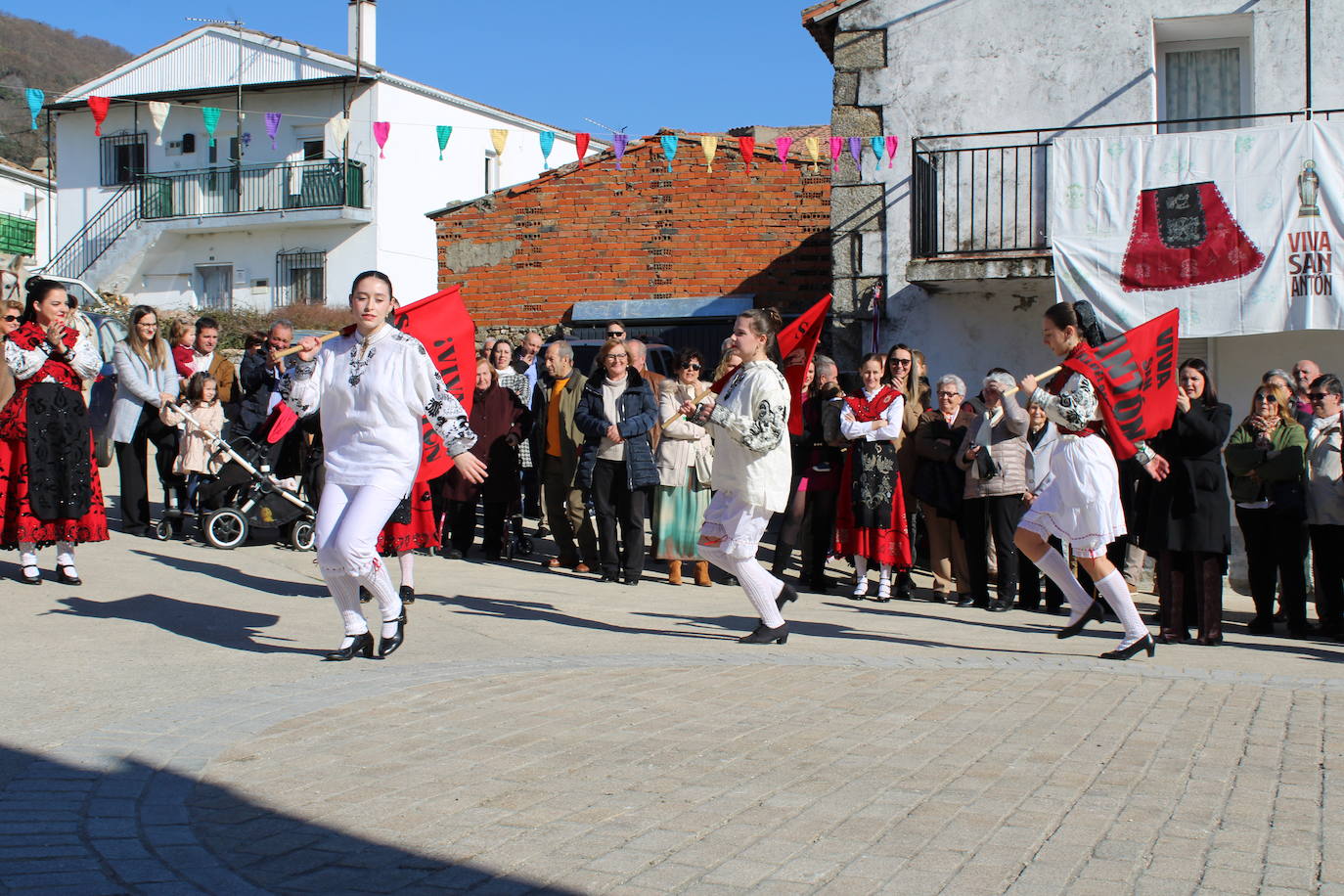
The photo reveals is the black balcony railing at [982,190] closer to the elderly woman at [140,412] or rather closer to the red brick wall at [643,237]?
the red brick wall at [643,237]

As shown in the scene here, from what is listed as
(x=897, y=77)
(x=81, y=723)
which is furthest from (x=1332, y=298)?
(x=81, y=723)

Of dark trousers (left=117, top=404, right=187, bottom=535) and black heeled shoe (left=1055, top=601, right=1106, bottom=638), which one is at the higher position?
dark trousers (left=117, top=404, right=187, bottom=535)

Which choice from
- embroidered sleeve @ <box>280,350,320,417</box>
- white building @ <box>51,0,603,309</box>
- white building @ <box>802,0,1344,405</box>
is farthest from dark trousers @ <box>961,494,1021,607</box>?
white building @ <box>51,0,603,309</box>

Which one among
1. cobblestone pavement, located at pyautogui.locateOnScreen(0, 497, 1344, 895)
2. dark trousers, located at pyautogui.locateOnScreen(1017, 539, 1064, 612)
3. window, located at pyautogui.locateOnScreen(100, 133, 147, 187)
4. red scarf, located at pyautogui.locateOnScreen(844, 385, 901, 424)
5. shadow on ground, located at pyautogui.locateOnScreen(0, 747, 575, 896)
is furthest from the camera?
window, located at pyautogui.locateOnScreen(100, 133, 147, 187)

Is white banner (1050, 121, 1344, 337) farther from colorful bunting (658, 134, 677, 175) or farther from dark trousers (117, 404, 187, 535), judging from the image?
dark trousers (117, 404, 187, 535)

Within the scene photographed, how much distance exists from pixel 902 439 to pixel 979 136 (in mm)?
5268

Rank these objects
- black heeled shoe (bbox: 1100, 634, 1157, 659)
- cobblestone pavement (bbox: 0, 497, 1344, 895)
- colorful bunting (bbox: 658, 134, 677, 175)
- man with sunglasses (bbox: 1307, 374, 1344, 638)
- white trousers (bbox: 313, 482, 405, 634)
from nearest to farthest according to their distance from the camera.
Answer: cobblestone pavement (bbox: 0, 497, 1344, 895) < white trousers (bbox: 313, 482, 405, 634) < black heeled shoe (bbox: 1100, 634, 1157, 659) < man with sunglasses (bbox: 1307, 374, 1344, 638) < colorful bunting (bbox: 658, 134, 677, 175)

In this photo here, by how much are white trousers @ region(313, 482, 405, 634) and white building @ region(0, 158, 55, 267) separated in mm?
38724

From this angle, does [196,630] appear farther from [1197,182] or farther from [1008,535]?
[1197,182]

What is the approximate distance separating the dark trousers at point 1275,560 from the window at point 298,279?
31.8 metres

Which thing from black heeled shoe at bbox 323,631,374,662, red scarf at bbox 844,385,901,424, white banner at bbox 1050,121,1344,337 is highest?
white banner at bbox 1050,121,1344,337

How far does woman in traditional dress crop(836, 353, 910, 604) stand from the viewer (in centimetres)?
1080

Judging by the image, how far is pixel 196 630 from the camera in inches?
313

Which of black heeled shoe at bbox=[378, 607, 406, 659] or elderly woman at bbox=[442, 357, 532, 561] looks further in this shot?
elderly woman at bbox=[442, 357, 532, 561]
